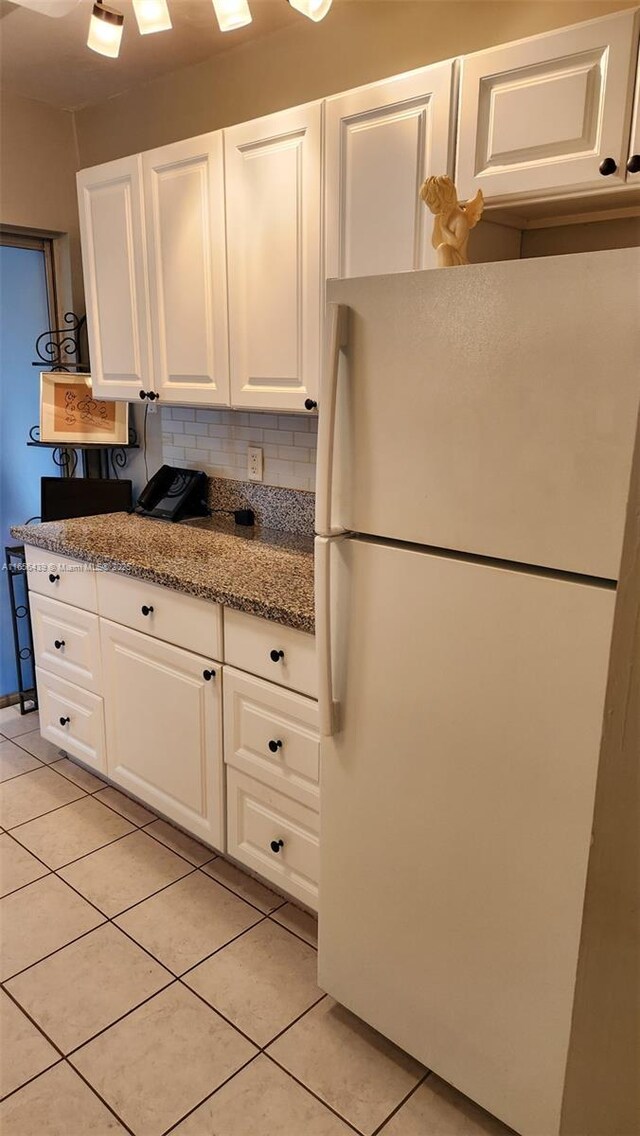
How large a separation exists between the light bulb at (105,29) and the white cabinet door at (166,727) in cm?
156

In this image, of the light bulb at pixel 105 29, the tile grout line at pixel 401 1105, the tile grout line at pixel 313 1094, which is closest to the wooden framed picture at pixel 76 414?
the light bulb at pixel 105 29

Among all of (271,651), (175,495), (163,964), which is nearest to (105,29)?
(175,495)

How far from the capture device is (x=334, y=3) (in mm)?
2121

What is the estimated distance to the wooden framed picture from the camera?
10.1ft

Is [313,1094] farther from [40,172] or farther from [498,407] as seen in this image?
[40,172]

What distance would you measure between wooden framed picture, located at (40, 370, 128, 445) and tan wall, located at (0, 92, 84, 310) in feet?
1.33

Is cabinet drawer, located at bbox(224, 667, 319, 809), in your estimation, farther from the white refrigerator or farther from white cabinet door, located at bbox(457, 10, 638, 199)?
white cabinet door, located at bbox(457, 10, 638, 199)

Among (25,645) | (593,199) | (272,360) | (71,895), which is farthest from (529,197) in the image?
Result: (25,645)

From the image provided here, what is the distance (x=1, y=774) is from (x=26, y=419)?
1513mm

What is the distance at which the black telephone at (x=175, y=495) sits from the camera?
282 cm

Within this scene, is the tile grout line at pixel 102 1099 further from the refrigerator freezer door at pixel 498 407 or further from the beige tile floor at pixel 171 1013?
the refrigerator freezer door at pixel 498 407

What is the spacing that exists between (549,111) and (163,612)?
1.55 meters

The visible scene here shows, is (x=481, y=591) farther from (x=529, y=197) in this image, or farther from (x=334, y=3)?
(x=334, y=3)

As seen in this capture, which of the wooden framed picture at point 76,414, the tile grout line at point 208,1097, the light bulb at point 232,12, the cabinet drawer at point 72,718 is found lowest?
the tile grout line at point 208,1097
